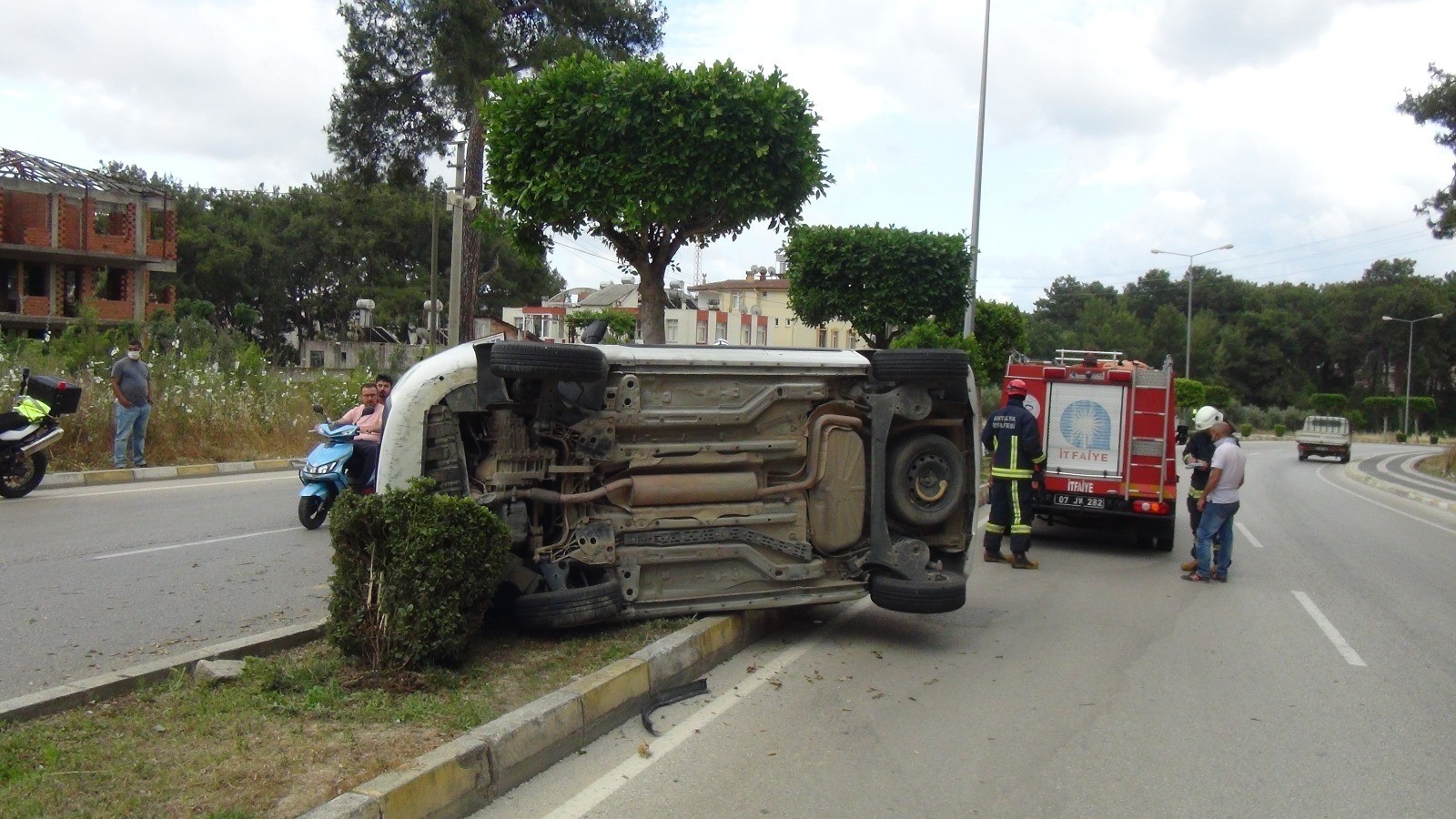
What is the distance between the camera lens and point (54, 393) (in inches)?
519

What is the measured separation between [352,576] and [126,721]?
46.5 inches

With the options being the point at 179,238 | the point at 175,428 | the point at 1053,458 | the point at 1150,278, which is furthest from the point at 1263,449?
the point at 179,238

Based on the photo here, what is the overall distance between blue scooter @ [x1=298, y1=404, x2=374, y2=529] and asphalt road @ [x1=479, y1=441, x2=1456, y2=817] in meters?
5.77

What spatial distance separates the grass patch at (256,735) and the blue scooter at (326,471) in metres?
5.46

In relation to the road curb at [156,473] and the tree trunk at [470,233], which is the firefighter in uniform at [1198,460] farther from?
the tree trunk at [470,233]

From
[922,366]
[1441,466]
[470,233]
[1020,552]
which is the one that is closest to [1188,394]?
[1441,466]

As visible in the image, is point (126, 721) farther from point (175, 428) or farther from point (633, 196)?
point (175, 428)

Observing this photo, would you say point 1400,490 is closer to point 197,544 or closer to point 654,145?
point 654,145

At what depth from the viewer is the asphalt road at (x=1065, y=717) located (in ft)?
16.1

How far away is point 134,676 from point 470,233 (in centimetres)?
2114

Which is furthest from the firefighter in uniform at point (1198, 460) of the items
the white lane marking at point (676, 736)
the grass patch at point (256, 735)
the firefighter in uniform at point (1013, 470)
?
the grass patch at point (256, 735)

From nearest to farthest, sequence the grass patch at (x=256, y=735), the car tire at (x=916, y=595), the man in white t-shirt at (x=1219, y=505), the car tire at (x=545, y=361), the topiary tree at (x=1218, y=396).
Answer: the grass patch at (x=256, y=735) → the car tire at (x=545, y=361) → the car tire at (x=916, y=595) → the man in white t-shirt at (x=1219, y=505) → the topiary tree at (x=1218, y=396)

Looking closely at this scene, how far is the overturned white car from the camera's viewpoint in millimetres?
6438

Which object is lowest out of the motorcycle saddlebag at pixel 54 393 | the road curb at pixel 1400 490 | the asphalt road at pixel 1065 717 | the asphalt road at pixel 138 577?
the road curb at pixel 1400 490
